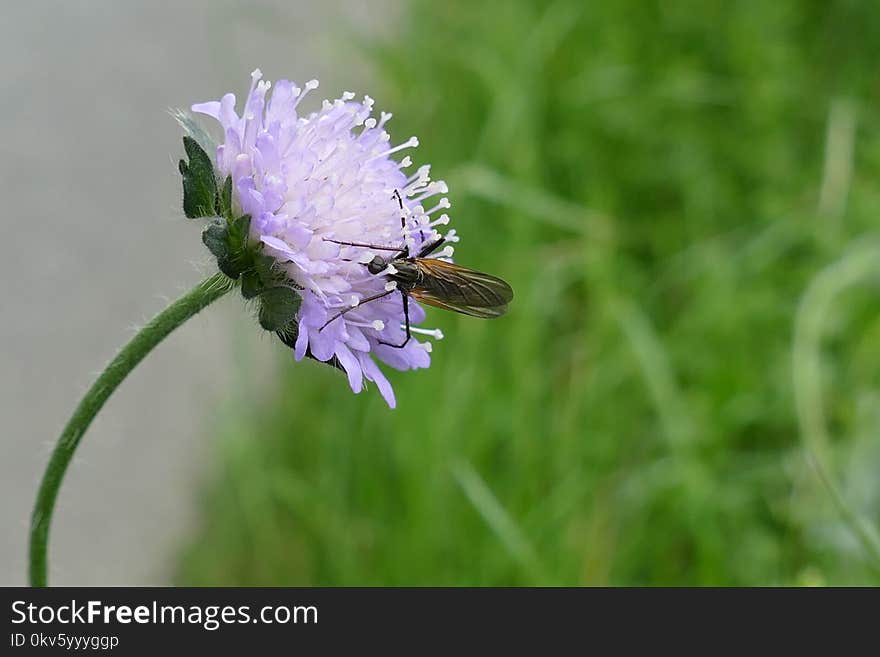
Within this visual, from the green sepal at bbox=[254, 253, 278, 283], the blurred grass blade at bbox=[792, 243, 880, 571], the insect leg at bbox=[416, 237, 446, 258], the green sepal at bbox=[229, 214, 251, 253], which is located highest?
the blurred grass blade at bbox=[792, 243, 880, 571]

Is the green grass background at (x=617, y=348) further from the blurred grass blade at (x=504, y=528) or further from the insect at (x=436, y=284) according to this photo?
the insect at (x=436, y=284)

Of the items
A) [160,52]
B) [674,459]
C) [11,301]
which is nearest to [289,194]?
[11,301]

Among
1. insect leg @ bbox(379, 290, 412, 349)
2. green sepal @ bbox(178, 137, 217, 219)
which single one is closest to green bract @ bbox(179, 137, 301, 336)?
green sepal @ bbox(178, 137, 217, 219)

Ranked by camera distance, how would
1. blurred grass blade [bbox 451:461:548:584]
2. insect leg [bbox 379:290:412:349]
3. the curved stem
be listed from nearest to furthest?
the curved stem
insect leg [bbox 379:290:412:349]
blurred grass blade [bbox 451:461:548:584]

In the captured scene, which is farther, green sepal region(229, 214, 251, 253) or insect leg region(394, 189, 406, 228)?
insect leg region(394, 189, 406, 228)

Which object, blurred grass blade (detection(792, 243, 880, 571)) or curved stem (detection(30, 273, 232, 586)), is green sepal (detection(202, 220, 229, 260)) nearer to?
curved stem (detection(30, 273, 232, 586))

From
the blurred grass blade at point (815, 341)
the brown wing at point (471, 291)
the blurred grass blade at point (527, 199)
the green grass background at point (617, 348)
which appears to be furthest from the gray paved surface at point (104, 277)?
the blurred grass blade at point (815, 341)

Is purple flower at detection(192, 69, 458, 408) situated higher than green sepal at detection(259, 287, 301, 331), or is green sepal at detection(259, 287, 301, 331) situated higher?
purple flower at detection(192, 69, 458, 408)

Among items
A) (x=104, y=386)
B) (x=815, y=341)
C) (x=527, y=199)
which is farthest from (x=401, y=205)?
(x=527, y=199)
